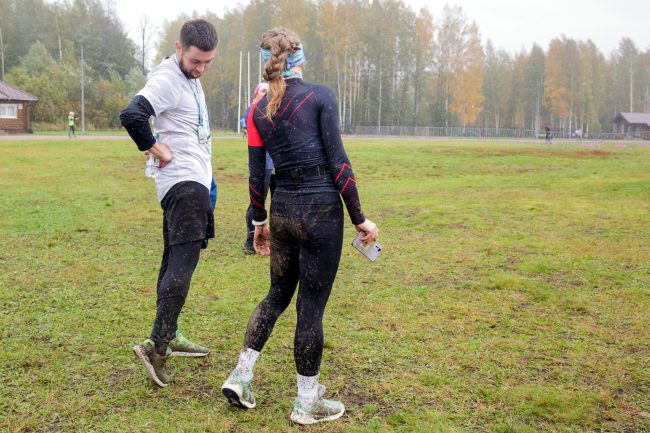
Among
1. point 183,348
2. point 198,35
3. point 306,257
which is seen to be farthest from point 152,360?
point 198,35

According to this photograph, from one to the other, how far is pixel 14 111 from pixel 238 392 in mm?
48627

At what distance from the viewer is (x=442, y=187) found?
17391mm

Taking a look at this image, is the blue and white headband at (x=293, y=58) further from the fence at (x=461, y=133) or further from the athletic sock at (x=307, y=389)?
the fence at (x=461, y=133)

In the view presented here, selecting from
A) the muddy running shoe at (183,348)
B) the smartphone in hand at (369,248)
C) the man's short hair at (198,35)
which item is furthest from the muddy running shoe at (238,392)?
the man's short hair at (198,35)

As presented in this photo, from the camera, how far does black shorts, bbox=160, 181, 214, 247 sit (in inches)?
155

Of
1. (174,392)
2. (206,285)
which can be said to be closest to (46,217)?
(206,285)

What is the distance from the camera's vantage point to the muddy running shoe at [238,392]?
3611mm

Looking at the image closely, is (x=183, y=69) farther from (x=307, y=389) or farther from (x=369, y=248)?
(x=307, y=389)

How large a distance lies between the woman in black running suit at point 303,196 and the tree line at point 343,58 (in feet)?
203

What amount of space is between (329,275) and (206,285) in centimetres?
328

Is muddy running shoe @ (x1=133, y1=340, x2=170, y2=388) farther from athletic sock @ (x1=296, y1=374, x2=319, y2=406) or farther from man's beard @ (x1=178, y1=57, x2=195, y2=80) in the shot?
man's beard @ (x1=178, y1=57, x2=195, y2=80)

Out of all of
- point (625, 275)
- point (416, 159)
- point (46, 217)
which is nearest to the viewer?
point (625, 275)

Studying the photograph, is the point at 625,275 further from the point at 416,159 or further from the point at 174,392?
the point at 416,159

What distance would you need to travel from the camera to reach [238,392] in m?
3.61
